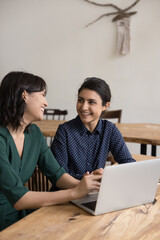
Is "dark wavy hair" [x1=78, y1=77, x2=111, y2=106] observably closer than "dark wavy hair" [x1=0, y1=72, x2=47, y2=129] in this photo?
No

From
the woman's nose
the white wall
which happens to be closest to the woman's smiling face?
the woman's nose

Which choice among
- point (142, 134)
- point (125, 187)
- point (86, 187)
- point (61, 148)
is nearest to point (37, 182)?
point (61, 148)

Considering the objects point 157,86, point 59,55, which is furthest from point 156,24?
point 59,55

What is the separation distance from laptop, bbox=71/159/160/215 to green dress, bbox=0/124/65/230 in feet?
0.71

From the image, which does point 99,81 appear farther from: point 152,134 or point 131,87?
point 131,87

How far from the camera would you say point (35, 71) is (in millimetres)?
4680

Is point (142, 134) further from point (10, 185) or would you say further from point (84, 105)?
point (10, 185)

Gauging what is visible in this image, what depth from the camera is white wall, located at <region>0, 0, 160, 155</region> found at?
393cm

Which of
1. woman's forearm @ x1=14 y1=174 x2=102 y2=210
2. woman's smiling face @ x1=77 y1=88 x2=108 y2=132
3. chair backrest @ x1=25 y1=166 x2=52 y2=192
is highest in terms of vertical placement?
woman's smiling face @ x1=77 y1=88 x2=108 y2=132

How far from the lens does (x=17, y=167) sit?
3.84 ft

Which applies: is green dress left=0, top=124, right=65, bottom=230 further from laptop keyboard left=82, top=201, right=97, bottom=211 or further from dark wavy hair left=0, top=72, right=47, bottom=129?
laptop keyboard left=82, top=201, right=97, bottom=211

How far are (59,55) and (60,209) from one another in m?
3.77

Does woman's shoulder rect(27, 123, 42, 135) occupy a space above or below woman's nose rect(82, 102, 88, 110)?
below

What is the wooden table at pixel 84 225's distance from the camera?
76 centimetres
